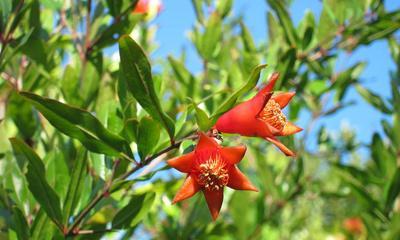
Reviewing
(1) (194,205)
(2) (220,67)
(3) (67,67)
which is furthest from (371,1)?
(3) (67,67)

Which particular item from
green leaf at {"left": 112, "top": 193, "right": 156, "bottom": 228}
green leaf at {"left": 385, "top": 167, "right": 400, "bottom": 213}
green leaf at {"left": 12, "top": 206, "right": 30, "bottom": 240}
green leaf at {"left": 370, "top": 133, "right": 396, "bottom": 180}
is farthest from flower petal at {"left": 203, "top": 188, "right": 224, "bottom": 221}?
green leaf at {"left": 370, "top": 133, "right": 396, "bottom": 180}

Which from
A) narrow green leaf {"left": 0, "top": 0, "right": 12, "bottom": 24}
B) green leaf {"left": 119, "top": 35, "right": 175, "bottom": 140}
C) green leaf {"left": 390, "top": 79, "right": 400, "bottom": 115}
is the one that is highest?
narrow green leaf {"left": 0, "top": 0, "right": 12, "bottom": 24}

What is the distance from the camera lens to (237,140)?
6.30 ft

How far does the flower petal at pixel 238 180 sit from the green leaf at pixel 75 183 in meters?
0.31

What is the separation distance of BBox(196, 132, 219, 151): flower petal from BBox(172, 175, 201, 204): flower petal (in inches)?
2.7

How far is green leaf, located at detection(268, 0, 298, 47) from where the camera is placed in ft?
5.15

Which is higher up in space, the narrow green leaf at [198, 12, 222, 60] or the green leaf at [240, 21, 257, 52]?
the narrow green leaf at [198, 12, 222, 60]

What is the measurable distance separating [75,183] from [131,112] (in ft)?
0.61

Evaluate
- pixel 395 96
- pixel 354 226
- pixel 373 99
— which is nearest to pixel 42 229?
pixel 395 96

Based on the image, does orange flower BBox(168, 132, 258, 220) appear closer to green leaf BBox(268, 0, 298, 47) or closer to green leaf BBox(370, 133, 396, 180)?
green leaf BBox(268, 0, 298, 47)

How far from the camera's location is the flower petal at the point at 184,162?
2.79ft

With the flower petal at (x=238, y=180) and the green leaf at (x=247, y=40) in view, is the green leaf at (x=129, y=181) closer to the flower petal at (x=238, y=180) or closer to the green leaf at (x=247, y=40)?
the flower petal at (x=238, y=180)

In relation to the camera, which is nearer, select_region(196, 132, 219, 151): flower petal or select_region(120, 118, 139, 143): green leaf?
select_region(196, 132, 219, 151): flower petal

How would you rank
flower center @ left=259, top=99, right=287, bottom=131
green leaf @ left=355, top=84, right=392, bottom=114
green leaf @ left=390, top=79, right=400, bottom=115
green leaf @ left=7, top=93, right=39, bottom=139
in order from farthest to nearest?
1. green leaf @ left=355, top=84, right=392, bottom=114
2. green leaf @ left=390, top=79, right=400, bottom=115
3. green leaf @ left=7, top=93, right=39, bottom=139
4. flower center @ left=259, top=99, right=287, bottom=131
